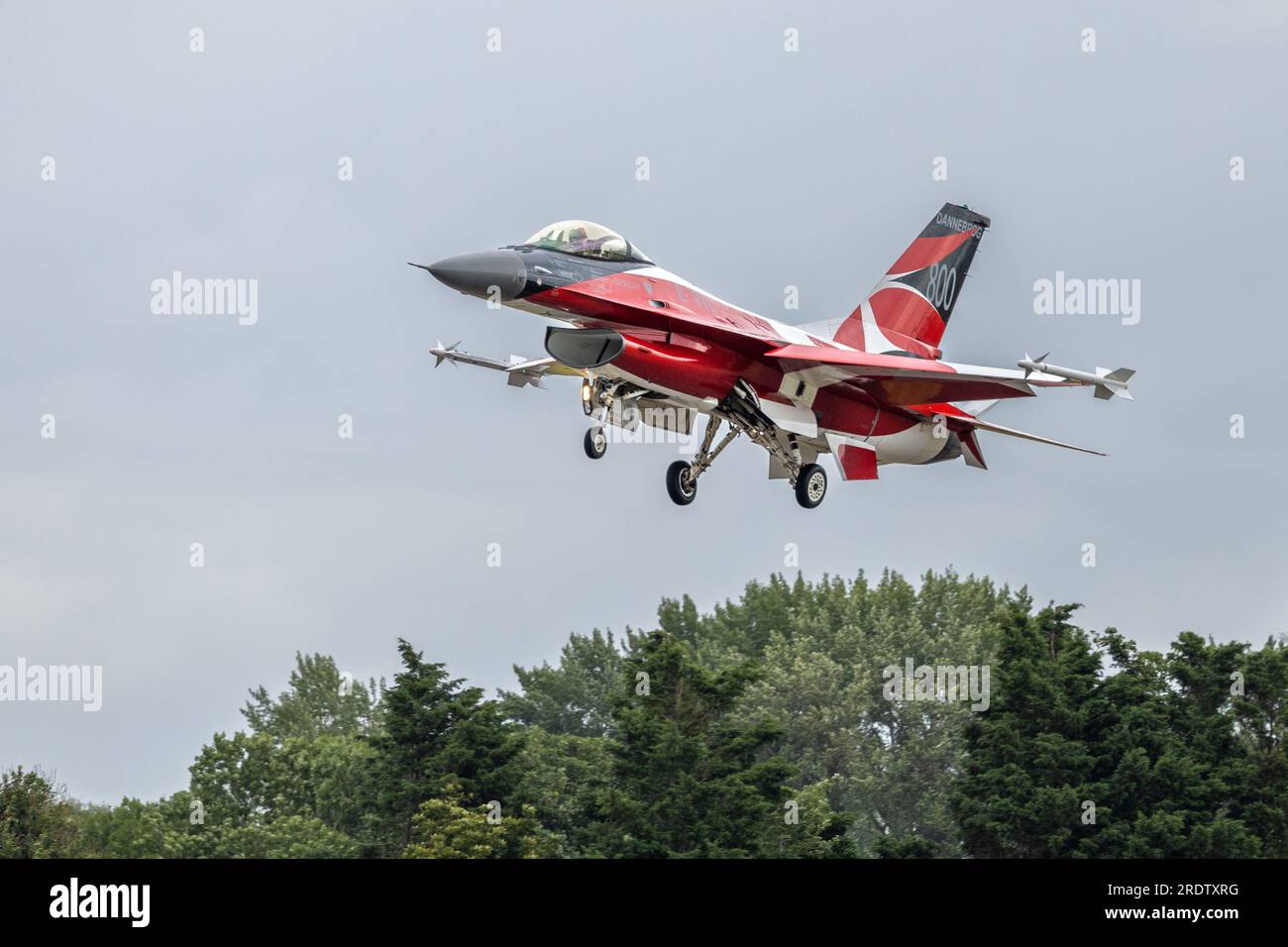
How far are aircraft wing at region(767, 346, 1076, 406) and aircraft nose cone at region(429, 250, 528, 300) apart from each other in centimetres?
656

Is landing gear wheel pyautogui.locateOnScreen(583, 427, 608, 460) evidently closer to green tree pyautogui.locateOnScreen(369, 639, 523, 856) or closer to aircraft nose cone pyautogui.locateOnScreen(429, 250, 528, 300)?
aircraft nose cone pyautogui.locateOnScreen(429, 250, 528, 300)

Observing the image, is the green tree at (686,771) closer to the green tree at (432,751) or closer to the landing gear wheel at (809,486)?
the green tree at (432,751)

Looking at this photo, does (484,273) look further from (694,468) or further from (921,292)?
(921,292)

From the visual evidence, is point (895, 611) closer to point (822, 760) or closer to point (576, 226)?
point (822, 760)

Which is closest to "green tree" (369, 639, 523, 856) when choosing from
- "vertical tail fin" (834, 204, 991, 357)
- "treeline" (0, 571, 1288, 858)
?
"treeline" (0, 571, 1288, 858)

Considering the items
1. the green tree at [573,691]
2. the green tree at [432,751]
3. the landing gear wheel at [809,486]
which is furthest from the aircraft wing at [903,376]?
the green tree at [573,691]

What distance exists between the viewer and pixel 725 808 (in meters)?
65.9

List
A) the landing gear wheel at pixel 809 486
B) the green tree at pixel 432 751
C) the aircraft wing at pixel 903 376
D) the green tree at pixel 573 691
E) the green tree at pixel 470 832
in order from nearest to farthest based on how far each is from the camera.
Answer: the aircraft wing at pixel 903 376 < the landing gear wheel at pixel 809 486 < the green tree at pixel 470 832 < the green tree at pixel 432 751 < the green tree at pixel 573 691

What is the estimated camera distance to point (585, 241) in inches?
1457

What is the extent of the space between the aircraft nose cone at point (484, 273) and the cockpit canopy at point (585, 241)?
4.51ft

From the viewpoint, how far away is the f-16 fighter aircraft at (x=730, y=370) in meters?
35.9

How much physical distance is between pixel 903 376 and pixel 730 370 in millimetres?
3648

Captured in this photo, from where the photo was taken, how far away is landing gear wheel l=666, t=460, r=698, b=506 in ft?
130
